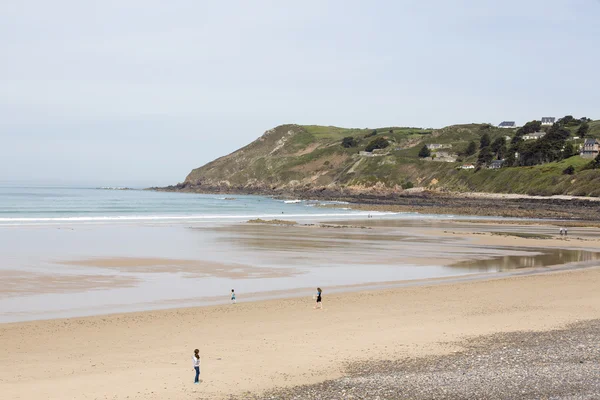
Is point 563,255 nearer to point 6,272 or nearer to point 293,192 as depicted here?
point 6,272

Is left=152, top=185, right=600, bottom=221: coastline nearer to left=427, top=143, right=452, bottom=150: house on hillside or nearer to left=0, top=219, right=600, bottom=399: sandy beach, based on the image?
left=427, top=143, right=452, bottom=150: house on hillside

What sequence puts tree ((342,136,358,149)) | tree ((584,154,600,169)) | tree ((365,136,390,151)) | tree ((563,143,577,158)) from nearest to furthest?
tree ((584,154,600,169)) → tree ((563,143,577,158)) → tree ((365,136,390,151)) → tree ((342,136,358,149))

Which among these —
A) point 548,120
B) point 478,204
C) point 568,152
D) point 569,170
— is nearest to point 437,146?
point 548,120

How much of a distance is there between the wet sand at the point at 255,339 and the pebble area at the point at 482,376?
61 centimetres

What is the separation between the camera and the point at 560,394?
1215 centimetres

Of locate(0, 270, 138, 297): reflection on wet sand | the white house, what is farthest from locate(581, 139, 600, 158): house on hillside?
locate(0, 270, 138, 297): reflection on wet sand

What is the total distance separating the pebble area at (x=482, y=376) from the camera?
12.3m

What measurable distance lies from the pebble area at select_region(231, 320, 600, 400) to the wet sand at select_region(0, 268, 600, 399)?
2.02 feet

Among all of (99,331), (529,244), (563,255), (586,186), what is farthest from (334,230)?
(586,186)

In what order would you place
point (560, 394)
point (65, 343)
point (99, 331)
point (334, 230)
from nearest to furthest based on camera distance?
1. point (560, 394)
2. point (65, 343)
3. point (99, 331)
4. point (334, 230)

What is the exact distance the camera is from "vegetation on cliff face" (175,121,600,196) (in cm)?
10656

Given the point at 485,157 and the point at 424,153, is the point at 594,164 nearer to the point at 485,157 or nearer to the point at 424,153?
the point at 485,157

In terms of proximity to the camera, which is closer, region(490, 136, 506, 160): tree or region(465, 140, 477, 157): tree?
region(490, 136, 506, 160): tree

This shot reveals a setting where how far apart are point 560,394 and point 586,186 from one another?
91.1m
